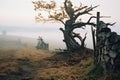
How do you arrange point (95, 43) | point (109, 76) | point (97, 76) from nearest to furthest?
point (109, 76) → point (97, 76) → point (95, 43)

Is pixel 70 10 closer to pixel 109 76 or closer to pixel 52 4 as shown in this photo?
pixel 52 4

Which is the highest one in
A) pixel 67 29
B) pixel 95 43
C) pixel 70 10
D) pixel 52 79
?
pixel 70 10

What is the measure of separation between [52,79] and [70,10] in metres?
16.8

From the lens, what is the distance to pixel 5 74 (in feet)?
49.6

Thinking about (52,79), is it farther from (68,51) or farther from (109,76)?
(68,51)

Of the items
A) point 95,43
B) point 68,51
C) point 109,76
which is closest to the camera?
point 109,76

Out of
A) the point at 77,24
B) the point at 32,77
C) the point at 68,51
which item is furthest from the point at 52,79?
the point at 77,24

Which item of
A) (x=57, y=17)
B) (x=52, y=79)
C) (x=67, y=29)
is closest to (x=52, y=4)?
(x=57, y=17)

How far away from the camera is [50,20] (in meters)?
30.6

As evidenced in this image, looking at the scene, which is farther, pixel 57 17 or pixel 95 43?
pixel 57 17

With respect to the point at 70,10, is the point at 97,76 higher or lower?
lower

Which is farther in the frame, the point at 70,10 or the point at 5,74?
the point at 70,10

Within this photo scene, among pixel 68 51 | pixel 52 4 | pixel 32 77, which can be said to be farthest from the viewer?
pixel 52 4

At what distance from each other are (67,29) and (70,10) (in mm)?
2401
